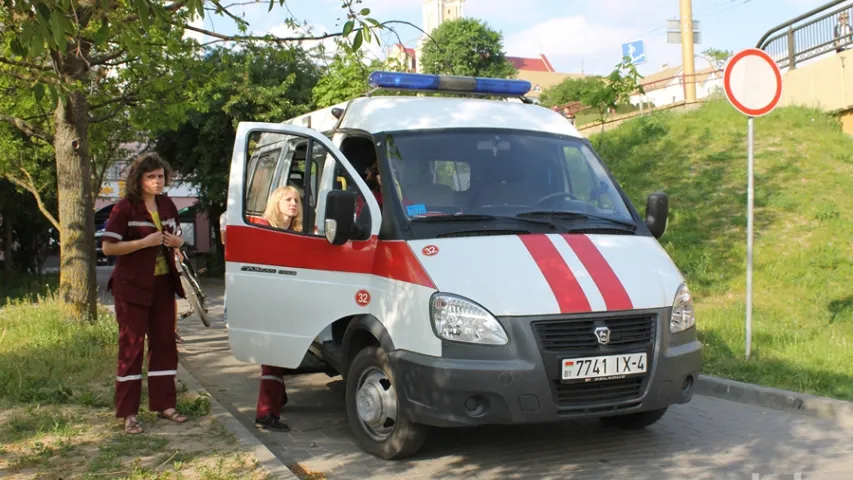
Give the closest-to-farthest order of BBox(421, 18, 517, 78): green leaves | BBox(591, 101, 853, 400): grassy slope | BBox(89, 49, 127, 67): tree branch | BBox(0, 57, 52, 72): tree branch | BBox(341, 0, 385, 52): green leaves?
BBox(341, 0, 385, 52): green leaves
BBox(591, 101, 853, 400): grassy slope
BBox(0, 57, 52, 72): tree branch
BBox(89, 49, 127, 67): tree branch
BBox(421, 18, 517, 78): green leaves

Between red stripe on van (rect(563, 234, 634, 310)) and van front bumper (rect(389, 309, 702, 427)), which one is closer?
van front bumper (rect(389, 309, 702, 427))

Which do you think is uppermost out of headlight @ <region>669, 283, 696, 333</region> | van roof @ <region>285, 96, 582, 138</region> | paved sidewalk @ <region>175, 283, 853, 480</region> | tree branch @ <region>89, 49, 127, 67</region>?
tree branch @ <region>89, 49, 127, 67</region>

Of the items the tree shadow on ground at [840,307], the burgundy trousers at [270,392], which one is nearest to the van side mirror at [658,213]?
the burgundy trousers at [270,392]

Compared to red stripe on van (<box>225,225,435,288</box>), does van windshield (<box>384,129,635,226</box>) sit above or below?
above

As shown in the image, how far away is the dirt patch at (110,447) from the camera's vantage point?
4.84m

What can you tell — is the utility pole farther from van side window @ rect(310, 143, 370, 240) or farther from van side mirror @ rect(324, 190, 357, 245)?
van side mirror @ rect(324, 190, 357, 245)

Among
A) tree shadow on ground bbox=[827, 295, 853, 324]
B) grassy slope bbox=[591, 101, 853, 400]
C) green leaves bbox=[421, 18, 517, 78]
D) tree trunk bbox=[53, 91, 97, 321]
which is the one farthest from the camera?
green leaves bbox=[421, 18, 517, 78]

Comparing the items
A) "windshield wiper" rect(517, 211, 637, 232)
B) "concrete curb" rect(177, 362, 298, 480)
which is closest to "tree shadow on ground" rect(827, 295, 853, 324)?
"windshield wiper" rect(517, 211, 637, 232)

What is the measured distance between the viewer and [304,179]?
6.33 meters

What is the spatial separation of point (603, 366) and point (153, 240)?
3181mm

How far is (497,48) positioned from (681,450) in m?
61.7

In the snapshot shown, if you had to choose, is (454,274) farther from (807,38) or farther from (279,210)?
(807,38)

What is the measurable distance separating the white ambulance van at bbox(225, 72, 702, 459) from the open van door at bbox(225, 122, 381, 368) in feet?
0.05

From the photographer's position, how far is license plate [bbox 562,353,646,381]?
488 centimetres
